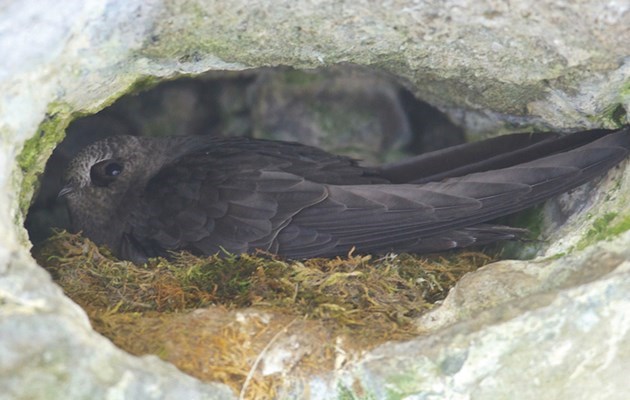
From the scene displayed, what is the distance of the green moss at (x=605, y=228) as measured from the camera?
273cm

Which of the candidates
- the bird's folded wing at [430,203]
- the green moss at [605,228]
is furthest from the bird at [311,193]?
the green moss at [605,228]

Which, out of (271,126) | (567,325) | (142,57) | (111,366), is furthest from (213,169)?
(567,325)

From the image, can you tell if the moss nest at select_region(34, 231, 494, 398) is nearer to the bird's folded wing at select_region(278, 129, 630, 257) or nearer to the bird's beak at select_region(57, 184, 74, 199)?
the bird's folded wing at select_region(278, 129, 630, 257)

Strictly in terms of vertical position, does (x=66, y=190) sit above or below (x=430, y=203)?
below

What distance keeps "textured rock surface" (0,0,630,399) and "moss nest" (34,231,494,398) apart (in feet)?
0.36

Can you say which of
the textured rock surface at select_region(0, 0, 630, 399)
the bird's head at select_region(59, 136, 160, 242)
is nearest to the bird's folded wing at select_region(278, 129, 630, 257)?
the textured rock surface at select_region(0, 0, 630, 399)

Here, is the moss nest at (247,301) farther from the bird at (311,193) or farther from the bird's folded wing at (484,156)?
the bird's folded wing at (484,156)

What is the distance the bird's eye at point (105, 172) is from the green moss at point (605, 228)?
1.95 meters

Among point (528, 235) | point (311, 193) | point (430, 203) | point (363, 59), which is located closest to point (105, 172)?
point (311, 193)

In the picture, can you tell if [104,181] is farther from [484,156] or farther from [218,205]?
[484,156]

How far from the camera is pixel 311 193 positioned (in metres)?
3.25

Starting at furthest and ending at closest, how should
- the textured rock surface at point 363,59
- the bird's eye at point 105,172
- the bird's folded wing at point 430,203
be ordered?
the bird's eye at point 105,172
the bird's folded wing at point 430,203
the textured rock surface at point 363,59

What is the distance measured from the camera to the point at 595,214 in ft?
9.73

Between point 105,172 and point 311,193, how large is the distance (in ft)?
3.41
